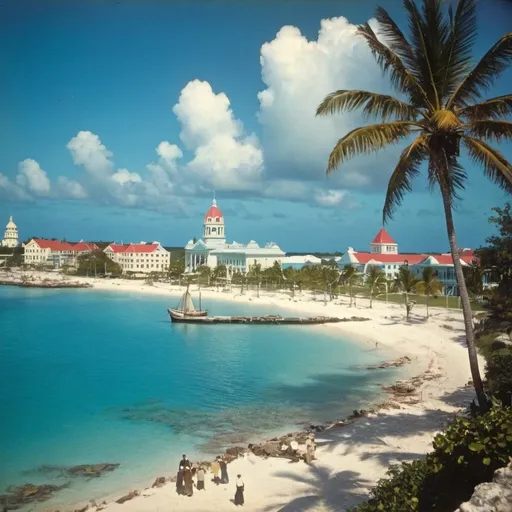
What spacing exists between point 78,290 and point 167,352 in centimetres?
3800

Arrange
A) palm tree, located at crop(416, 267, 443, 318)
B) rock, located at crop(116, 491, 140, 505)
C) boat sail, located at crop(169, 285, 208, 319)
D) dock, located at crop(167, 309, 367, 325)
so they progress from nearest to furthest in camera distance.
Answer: rock, located at crop(116, 491, 140, 505) → palm tree, located at crop(416, 267, 443, 318) → dock, located at crop(167, 309, 367, 325) → boat sail, located at crop(169, 285, 208, 319)

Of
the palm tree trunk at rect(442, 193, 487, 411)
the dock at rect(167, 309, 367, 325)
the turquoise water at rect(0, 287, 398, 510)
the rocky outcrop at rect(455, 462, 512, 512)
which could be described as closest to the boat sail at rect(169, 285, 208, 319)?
the dock at rect(167, 309, 367, 325)

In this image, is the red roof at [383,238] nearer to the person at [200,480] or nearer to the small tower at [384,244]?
the small tower at [384,244]

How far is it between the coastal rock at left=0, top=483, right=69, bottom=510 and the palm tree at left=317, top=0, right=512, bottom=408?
7.87m

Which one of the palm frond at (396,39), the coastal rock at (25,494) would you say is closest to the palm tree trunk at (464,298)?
the palm frond at (396,39)

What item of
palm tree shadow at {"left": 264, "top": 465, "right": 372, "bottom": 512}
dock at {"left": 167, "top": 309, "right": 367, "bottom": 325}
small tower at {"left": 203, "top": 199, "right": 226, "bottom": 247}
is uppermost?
small tower at {"left": 203, "top": 199, "right": 226, "bottom": 247}

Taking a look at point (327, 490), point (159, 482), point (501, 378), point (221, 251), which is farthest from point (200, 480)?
point (221, 251)

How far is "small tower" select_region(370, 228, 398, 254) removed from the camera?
205 ft

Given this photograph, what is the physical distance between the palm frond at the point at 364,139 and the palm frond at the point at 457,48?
0.94 metres

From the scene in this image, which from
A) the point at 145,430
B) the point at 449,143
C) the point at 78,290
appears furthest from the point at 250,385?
the point at 78,290

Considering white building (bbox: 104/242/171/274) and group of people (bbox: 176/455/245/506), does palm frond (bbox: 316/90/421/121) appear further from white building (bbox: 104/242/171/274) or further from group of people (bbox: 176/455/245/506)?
white building (bbox: 104/242/171/274)

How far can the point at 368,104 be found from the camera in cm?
787

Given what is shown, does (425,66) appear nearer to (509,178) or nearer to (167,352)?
(509,178)

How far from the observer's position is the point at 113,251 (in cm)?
8181
